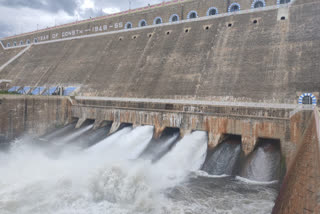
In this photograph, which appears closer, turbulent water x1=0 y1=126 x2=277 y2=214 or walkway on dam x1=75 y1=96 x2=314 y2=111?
turbulent water x1=0 y1=126 x2=277 y2=214

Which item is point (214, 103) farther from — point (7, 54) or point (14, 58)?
point (7, 54)

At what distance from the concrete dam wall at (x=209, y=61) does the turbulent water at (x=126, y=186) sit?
4018 mm

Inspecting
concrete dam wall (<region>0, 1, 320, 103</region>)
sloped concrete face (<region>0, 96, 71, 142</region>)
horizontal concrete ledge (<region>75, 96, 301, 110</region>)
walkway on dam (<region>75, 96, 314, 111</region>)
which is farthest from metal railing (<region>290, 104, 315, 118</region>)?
sloped concrete face (<region>0, 96, 71, 142</region>)

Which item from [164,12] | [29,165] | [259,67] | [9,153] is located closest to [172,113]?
[259,67]

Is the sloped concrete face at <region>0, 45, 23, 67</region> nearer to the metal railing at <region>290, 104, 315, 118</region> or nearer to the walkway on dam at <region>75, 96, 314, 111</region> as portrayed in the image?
the walkway on dam at <region>75, 96, 314, 111</region>

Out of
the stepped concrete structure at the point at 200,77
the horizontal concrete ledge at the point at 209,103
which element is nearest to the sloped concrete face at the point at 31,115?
the stepped concrete structure at the point at 200,77

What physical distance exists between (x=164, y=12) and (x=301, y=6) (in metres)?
10.7

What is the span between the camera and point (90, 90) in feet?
61.6

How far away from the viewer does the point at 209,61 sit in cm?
1550

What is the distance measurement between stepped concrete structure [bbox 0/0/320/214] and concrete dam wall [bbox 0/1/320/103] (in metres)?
0.07

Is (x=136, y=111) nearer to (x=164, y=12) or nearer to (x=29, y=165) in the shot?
(x=29, y=165)

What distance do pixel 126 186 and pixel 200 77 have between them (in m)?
8.60

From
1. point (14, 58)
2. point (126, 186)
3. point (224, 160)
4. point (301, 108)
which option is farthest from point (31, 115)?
point (14, 58)

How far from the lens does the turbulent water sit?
25.3 ft
